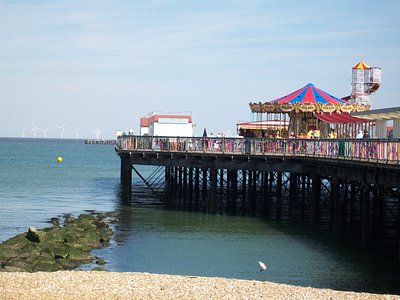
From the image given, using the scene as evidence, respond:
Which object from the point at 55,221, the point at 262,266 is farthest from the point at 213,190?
the point at 262,266

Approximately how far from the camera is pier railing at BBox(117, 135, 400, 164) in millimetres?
32594

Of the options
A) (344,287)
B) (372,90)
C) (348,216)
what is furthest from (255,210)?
(344,287)

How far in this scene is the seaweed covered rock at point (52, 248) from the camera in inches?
1048

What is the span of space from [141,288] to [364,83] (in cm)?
3937

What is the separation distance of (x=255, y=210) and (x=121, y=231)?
36.9ft

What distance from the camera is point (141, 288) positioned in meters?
20.2

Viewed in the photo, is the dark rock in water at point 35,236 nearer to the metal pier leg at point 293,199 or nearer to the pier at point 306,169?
the pier at point 306,169

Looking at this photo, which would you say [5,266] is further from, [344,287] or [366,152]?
[366,152]

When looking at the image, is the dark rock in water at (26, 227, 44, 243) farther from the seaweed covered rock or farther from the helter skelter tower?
the helter skelter tower

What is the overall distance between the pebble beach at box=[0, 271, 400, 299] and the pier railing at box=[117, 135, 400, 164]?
10.6 metres

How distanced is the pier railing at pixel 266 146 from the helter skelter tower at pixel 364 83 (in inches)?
630

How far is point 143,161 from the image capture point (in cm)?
4688

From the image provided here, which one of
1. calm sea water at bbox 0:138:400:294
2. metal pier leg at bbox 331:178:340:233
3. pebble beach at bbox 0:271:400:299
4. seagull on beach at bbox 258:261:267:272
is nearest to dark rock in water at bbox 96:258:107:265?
calm sea water at bbox 0:138:400:294

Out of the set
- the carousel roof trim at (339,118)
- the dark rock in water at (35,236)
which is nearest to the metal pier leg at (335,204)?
the carousel roof trim at (339,118)
